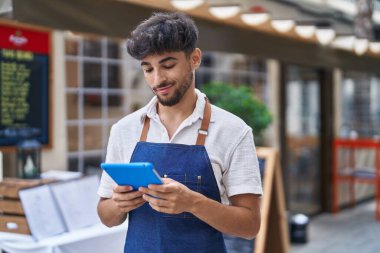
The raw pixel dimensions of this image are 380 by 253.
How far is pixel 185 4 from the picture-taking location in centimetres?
405

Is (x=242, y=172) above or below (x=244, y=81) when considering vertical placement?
below

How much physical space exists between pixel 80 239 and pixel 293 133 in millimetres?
5130

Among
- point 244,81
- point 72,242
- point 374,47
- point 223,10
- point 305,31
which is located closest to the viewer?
point 72,242

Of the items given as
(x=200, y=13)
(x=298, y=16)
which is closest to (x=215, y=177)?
(x=200, y=13)

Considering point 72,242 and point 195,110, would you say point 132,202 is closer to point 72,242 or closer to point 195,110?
point 195,110

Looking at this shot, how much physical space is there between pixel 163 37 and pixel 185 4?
2.40m

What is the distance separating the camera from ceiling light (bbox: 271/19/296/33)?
521 centimetres

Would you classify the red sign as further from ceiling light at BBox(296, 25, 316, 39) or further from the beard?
the beard

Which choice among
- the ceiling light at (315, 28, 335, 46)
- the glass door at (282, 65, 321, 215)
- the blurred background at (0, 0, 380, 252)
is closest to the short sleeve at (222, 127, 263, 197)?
the blurred background at (0, 0, 380, 252)

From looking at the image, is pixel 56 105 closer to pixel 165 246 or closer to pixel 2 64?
pixel 2 64

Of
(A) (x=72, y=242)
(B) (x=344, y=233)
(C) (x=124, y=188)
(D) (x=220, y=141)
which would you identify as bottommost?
(B) (x=344, y=233)

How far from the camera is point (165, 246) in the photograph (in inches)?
72.7

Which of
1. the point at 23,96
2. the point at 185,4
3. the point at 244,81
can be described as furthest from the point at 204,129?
the point at 244,81

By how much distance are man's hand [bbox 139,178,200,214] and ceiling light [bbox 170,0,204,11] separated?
2606 mm
